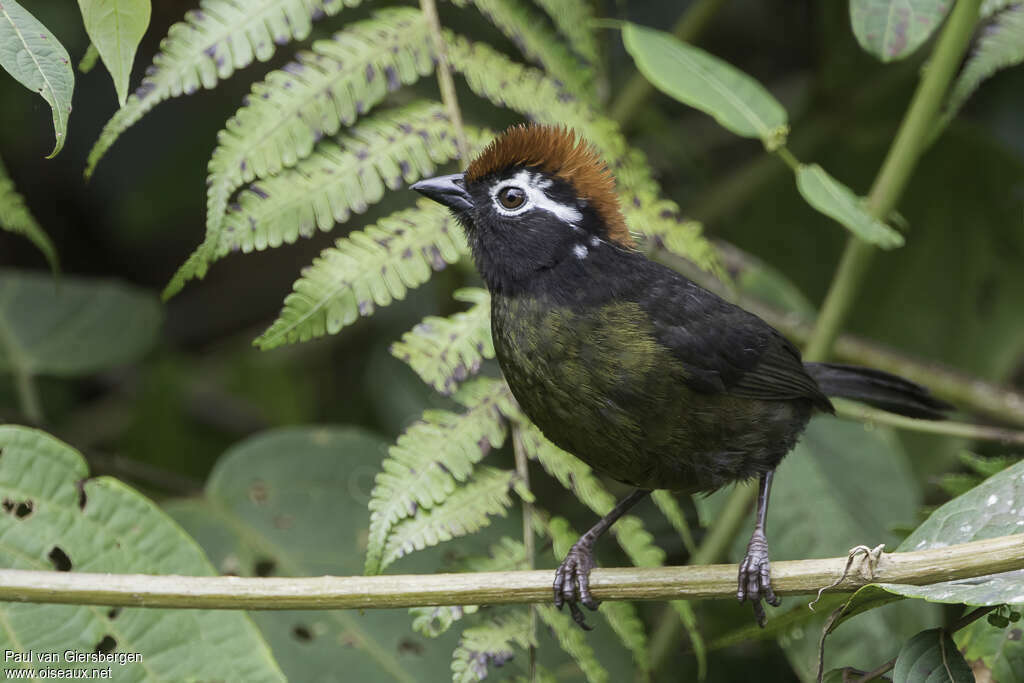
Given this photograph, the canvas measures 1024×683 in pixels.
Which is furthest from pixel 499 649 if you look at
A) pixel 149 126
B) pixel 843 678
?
pixel 149 126

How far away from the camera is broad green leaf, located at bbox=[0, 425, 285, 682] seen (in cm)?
226

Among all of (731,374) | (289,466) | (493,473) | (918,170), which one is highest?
(918,170)

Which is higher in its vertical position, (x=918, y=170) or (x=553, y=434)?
(x=918, y=170)

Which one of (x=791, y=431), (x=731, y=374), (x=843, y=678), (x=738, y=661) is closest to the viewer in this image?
(x=843, y=678)

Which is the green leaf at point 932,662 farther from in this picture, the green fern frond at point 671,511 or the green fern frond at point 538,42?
the green fern frond at point 538,42

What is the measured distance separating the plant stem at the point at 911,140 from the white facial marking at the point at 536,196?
0.82m

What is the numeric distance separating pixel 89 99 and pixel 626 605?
3.57m

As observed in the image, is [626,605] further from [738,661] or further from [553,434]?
[738,661]

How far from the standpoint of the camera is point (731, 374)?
2.75m

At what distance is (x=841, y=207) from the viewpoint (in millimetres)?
2496

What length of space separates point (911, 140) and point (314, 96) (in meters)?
1.61

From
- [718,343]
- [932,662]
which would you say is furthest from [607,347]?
[932,662]

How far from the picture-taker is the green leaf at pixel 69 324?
368 centimetres

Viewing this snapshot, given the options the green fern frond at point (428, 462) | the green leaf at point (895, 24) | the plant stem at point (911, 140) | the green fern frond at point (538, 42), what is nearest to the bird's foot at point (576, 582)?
the green fern frond at point (428, 462)
